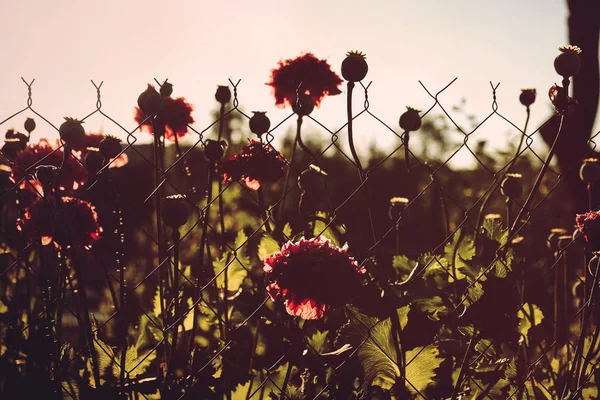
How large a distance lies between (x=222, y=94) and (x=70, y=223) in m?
0.64

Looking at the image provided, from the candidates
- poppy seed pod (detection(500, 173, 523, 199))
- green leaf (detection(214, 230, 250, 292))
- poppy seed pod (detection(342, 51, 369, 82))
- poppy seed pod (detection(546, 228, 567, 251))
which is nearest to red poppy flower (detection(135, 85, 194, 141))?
green leaf (detection(214, 230, 250, 292))

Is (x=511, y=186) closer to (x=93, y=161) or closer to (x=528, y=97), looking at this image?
(x=528, y=97)

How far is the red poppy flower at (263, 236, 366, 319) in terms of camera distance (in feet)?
4.00

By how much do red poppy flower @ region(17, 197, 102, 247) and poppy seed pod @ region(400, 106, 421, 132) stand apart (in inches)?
35.0

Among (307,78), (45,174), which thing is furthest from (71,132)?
(307,78)

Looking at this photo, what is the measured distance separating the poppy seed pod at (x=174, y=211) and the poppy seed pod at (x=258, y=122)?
29 centimetres

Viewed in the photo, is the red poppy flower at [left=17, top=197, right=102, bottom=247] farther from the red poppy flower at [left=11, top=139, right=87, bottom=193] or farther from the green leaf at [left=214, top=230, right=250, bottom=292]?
the green leaf at [left=214, top=230, right=250, bottom=292]

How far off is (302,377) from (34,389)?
60cm

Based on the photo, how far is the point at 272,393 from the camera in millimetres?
1398

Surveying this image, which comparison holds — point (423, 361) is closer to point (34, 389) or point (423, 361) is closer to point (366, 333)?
point (366, 333)

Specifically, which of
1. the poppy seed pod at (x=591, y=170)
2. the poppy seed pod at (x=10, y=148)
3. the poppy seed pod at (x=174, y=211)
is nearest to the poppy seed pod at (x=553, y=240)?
the poppy seed pod at (x=591, y=170)

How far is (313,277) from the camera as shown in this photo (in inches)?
47.8

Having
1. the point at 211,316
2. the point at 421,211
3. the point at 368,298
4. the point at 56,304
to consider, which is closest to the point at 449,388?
the point at 368,298

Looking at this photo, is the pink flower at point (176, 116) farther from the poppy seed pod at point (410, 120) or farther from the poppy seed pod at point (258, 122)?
the poppy seed pod at point (410, 120)
